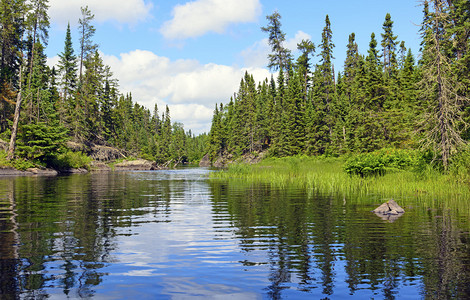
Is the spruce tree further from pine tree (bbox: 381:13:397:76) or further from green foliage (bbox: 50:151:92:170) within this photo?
pine tree (bbox: 381:13:397:76)

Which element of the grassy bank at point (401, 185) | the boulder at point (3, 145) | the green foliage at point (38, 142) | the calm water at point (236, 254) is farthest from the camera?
the boulder at point (3, 145)

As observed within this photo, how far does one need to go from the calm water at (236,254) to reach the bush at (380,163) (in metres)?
9.95

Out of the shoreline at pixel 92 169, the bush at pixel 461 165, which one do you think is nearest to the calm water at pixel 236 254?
the bush at pixel 461 165

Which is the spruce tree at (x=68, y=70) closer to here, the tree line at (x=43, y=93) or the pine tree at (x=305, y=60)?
the tree line at (x=43, y=93)

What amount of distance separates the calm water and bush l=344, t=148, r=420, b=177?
392 inches

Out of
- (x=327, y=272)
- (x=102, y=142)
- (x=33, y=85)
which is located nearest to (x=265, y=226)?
(x=327, y=272)

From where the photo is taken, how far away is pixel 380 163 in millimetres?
23172

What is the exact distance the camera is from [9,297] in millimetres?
5031

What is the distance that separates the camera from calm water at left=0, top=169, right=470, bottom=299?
5.44 m

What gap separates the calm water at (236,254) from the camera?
17.8 feet

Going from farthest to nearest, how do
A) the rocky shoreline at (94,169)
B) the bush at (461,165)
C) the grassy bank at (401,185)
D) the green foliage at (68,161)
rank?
1. the green foliage at (68,161)
2. the rocky shoreline at (94,169)
3. the bush at (461,165)
4. the grassy bank at (401,185)

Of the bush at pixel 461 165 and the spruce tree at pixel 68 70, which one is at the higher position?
the spruce tree at pixel 68 70

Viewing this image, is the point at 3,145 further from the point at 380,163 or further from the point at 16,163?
the point at 380,163

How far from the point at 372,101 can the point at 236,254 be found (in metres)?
38.2
